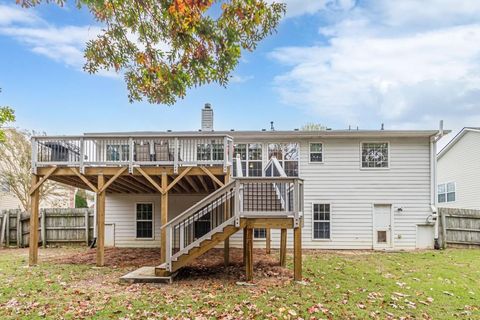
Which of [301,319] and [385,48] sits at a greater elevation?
[385,48]

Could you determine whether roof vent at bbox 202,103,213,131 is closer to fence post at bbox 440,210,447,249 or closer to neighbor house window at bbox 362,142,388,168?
neighbor house window at bbox 362,142,388,168

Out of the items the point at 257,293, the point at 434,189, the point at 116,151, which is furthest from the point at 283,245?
the point at 434,189

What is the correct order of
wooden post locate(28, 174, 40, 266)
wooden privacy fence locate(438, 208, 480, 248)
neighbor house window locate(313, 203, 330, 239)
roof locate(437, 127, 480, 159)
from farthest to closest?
1. roof locate(437, 127, 480, 159)
2. wooden privacy fence locate(438, 208, 480, 248)
3. neighbor house window locate(313, 203, 330, 239)
4. wooden post locate(28, 174, 40, 266)

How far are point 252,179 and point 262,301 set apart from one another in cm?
254

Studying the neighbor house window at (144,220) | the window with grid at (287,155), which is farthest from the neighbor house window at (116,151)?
the window with grid at (287,155)

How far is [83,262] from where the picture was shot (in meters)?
10.5

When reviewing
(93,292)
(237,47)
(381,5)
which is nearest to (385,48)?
(381,5)

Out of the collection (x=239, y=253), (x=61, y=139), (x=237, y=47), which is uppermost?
(x=237, y=47)

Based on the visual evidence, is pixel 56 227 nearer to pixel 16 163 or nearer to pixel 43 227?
pixel 43 227

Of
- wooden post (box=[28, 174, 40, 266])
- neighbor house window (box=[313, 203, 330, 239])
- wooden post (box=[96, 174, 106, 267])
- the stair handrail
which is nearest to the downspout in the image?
neighbor house window (box=[313, 203, 330, 239])

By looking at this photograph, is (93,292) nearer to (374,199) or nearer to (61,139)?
(61,139)

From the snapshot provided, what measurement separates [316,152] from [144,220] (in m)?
7.05

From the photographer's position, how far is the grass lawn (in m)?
5.93

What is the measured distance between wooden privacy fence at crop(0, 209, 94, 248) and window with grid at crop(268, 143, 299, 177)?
7791 millimetres
